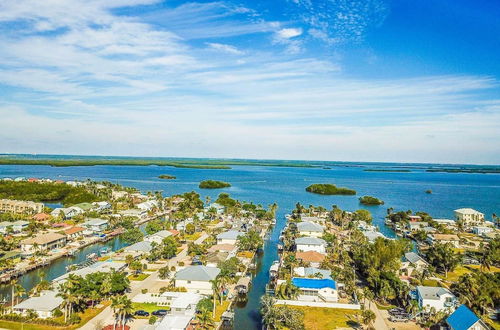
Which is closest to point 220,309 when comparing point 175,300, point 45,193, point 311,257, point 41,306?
point 175,300

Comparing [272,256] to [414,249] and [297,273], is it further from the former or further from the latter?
[414,249]

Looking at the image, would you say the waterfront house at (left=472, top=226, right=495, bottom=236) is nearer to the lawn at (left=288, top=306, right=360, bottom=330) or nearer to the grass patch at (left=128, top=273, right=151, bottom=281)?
the lawn at (left=288, top=306, right=360, bottom=330)

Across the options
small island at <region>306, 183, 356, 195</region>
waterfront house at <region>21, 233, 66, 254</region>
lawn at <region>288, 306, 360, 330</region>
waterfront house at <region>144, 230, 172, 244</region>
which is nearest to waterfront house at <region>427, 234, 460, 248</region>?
lawn at <region>288, 306, 360, 330</region>

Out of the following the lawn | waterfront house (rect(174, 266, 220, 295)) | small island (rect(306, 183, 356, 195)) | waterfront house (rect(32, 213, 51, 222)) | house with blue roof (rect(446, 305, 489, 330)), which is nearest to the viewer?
house with blue roof (rect(446, 305, 489, 330))

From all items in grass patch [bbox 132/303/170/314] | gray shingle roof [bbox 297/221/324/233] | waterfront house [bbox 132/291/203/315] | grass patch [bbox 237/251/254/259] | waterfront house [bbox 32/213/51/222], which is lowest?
grass patch [bbox 132/303/170/314]

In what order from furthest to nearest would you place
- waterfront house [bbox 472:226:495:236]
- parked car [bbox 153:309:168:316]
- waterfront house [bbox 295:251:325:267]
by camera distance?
waterfront house [bbox 472:226:495:236], waterfront house [bbox 295:251:325:267], parked car [bbox 153:309:168:316]

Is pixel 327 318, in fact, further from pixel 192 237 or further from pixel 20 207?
pixel 20 207
